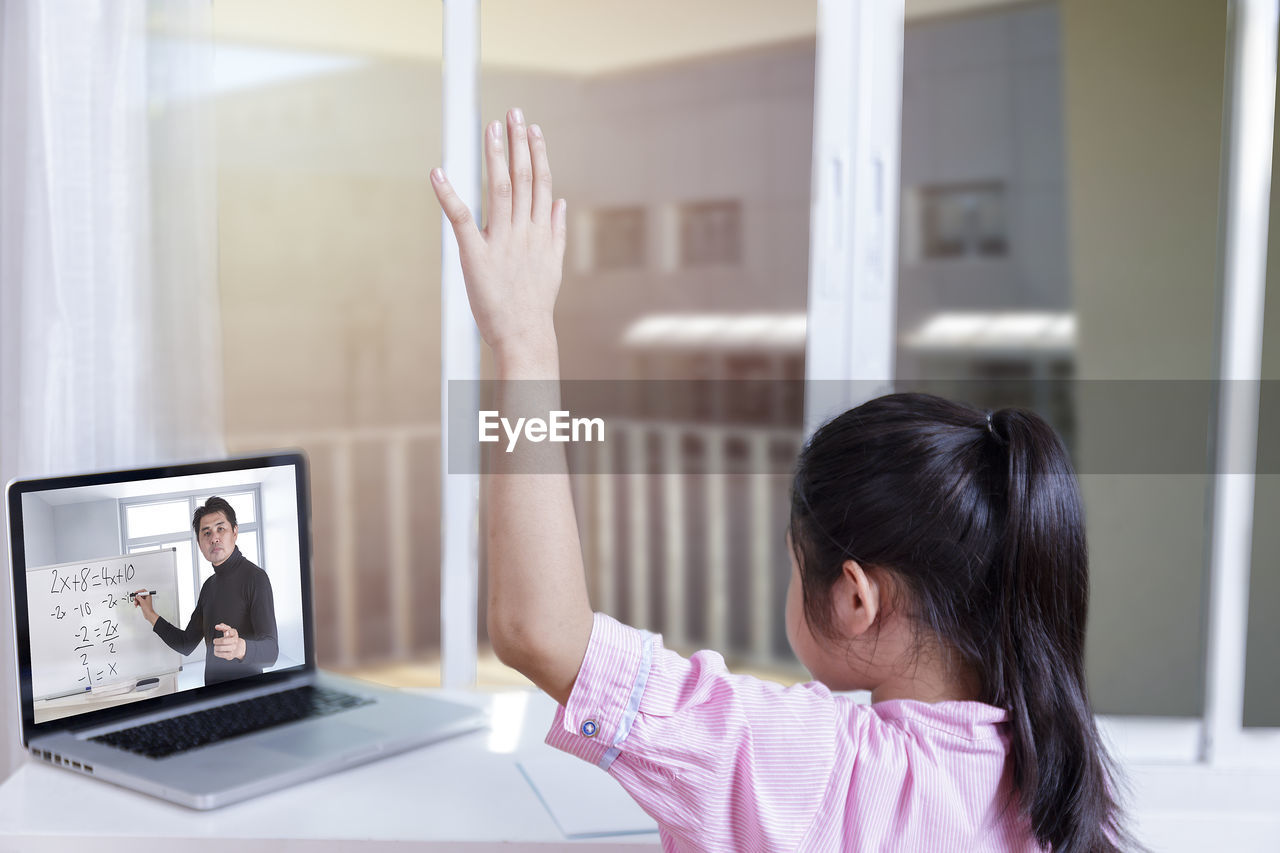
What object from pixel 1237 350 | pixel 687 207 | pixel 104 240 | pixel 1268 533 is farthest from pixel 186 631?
pixel 687 207

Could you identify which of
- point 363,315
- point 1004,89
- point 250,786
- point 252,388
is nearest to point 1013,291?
point 1004,89

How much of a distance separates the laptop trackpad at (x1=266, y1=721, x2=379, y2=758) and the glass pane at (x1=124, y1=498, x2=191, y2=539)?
0.26m

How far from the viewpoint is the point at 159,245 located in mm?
1303

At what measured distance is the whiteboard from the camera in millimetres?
1016

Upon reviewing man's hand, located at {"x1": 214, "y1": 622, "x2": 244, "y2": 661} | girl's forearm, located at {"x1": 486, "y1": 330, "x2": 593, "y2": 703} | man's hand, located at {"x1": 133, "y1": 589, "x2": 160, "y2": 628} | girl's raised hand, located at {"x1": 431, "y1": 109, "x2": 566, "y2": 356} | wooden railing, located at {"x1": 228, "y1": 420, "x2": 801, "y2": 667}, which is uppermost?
girl's raised hand, located at {"x1": 431, "y1": 109, "x2": 566, "y2": 356}

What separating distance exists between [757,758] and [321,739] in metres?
0.61

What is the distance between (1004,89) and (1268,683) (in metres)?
3.21

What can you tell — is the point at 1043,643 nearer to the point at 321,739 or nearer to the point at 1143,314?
the point at 321,739

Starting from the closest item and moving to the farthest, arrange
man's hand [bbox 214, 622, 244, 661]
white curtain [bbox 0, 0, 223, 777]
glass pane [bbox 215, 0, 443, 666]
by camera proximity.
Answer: man's hand [bbox 214, 622, 244, 661] → white curtain [bbox 0, 0, 223, 777] → glass pane [bbox 215, 0, 443, 666]

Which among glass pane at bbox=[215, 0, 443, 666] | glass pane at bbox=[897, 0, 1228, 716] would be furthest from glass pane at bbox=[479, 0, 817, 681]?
glass pane at bbox=[897, 0, 1228, 716]

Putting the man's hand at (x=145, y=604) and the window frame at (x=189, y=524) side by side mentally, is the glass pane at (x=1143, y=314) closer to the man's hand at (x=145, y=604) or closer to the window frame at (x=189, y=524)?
the window frame at (x=189, y=524)

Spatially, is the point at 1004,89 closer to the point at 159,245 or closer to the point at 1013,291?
the point at 1013,291

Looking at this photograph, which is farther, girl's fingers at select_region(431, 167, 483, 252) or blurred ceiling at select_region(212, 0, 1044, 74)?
blurred ceiling at select_region(212, 0, 1044, 74)

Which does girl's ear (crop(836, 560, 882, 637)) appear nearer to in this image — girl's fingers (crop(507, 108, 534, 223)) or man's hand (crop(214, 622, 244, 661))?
girl's fingers (crop(507, 108, 534, 223))
